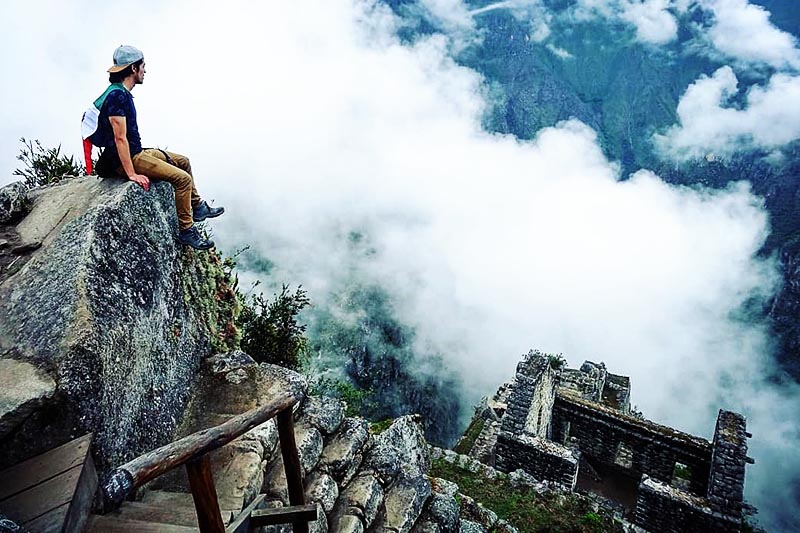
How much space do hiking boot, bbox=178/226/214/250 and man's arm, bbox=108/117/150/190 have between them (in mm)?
1018

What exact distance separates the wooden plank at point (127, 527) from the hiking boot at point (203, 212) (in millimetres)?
4308

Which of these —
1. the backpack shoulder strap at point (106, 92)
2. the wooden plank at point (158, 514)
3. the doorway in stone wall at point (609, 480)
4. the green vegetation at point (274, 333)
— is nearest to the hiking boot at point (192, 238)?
the green vegetation at point (274, 333)

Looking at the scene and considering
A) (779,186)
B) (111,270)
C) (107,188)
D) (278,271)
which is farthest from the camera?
(779,186)

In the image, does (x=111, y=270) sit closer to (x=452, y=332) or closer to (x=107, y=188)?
(x=107, y=188)

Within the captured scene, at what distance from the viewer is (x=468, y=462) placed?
44.5ft

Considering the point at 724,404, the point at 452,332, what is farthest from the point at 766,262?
the point at 452,332

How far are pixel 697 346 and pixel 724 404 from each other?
Answer: 93.1ft

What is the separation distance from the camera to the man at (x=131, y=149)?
5.22 m

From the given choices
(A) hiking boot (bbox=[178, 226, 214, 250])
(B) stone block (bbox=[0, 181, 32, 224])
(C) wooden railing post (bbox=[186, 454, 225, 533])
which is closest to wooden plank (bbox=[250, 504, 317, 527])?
(C) wooden railing post (bbox=[186, 454, 225, 533])

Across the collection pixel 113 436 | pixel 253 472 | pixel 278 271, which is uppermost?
pixel 278 271

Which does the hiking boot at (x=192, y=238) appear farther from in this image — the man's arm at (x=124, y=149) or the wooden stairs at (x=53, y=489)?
the wooden stairs at (x=53, y=489)

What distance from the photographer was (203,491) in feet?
10.2

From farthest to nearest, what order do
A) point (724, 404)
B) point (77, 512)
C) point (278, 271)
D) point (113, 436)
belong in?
point (724, 404) < point (278, 271) < point (113, 436) < point (77, 512)

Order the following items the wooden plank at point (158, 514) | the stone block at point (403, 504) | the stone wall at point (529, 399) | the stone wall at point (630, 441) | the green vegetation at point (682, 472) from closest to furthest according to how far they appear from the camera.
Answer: the wooden plank at point (158, 514) → the stone block at point (403, 504) → the stone wall at point (529, 399) → the stone wall at point (630, 441) → the green vegetation at point (682, 472)
